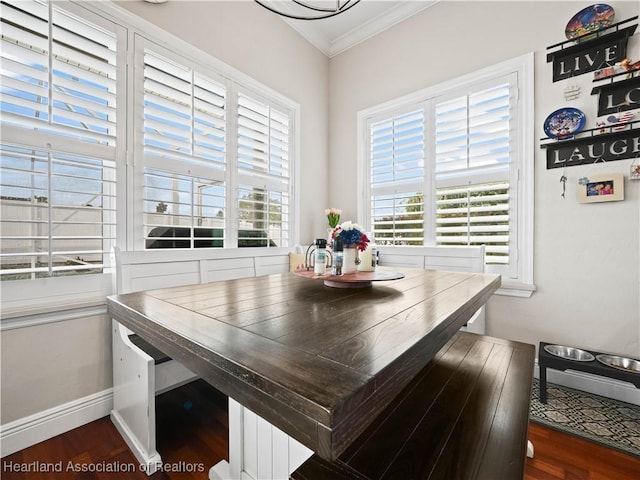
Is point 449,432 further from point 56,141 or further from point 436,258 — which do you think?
point 56,141

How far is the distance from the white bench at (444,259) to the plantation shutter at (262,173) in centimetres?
113

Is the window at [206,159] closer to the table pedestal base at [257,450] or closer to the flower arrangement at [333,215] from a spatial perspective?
the flower arrangement at [333,215]

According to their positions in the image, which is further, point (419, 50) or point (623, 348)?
point (419, 50)

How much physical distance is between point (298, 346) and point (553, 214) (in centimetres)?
241

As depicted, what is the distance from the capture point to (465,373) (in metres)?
1.30

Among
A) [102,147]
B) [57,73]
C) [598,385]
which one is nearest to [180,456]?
[102,147]

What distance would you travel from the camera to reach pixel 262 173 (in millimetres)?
2781

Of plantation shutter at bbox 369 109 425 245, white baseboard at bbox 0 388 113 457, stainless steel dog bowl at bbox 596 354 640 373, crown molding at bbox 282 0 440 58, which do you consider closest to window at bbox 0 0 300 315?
white baseboard at bbox 0 388 113 457

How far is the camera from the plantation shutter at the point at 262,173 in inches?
103

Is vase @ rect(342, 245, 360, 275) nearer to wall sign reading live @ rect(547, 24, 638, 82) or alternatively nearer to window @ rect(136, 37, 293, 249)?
window @ rect(136, 37, 293, 249)

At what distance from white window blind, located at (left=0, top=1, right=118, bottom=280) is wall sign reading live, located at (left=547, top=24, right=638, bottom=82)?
3088 mm

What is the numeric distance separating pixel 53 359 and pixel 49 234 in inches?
27.4

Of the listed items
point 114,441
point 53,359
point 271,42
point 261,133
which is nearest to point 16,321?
point 53,359

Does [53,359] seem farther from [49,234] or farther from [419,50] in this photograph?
[419,50]
